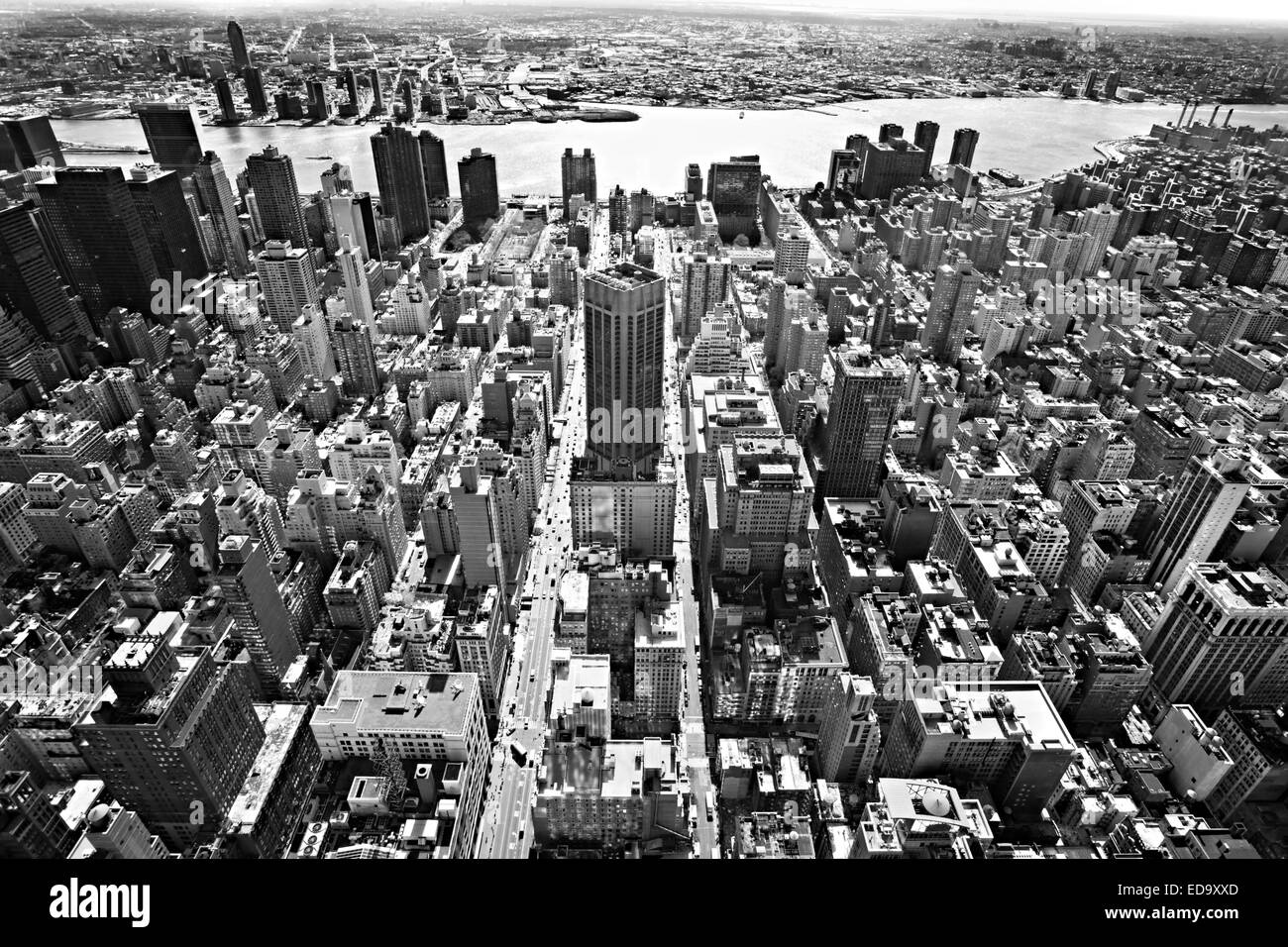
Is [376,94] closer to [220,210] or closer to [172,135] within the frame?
[172,135]

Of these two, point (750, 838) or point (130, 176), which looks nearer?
point (750, 838)

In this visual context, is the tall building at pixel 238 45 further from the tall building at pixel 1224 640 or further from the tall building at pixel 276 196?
the tall building at pixel 1224 640

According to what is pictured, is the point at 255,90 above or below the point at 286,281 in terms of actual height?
above

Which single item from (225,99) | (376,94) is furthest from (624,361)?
(376,94)

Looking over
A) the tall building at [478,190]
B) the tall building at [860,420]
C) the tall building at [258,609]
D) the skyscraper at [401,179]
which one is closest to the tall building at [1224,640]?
the tall building at [860,420]

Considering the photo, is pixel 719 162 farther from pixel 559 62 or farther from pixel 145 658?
pixel 145 658

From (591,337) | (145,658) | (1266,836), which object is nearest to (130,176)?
(591,337)
